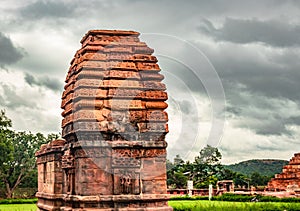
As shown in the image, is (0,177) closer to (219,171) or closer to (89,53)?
(219,171)

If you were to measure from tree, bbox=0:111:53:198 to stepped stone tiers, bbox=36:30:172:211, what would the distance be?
106 ft

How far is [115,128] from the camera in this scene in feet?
37.7

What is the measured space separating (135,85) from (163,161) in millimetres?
1804

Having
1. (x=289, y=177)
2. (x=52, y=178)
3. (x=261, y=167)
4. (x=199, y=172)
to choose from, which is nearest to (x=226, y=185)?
(x=289, y=177)

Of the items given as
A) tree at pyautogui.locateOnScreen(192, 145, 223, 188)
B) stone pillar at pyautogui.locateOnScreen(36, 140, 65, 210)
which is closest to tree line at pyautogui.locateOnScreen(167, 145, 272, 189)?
tree at pyautogui.locateOnScreen(192, 145, 223, 188)

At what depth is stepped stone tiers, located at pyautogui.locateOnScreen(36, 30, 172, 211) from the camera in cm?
1128

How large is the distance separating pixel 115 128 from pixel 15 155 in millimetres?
39408

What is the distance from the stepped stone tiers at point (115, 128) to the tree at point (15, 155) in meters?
32.4

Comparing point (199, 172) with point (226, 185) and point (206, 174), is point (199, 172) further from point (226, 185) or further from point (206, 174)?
point (226, 185)

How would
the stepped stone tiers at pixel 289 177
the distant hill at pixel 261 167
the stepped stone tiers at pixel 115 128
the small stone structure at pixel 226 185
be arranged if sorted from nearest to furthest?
the stepped stone tiers at pixel 115 128 < the small stone structure at pixel 226 185 < the stepped stone tiers at pixel 289 177 < the distant hill at pixel 261 167

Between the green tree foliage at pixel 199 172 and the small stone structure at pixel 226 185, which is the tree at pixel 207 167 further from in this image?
the small stone structure at pixel 226 185

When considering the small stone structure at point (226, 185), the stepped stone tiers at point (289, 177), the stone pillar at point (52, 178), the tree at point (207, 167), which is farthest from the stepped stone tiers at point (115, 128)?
the tree at point (207, 167)

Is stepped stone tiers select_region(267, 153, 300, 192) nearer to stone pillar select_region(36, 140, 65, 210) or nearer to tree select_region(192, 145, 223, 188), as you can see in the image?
tree select_region(192, 145, 223, 188)

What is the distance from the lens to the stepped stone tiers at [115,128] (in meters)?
11.3
